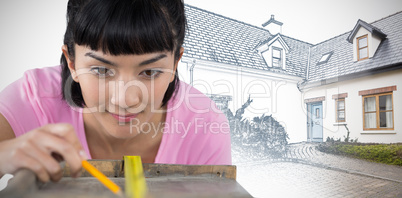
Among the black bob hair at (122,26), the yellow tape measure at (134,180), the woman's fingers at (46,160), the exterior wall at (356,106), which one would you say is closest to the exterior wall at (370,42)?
Answer: the exterior wall at (356,106)

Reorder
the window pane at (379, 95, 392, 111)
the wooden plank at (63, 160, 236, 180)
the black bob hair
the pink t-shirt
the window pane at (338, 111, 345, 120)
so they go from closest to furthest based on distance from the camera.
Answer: the wooden plank at (63, 160, 236, 180), the black bob hair, the pink t-shirt, the window pane at (379, 95, 392, 111), the window pane at (338, 111, 345, 120)

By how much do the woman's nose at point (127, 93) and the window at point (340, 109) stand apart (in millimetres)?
4590

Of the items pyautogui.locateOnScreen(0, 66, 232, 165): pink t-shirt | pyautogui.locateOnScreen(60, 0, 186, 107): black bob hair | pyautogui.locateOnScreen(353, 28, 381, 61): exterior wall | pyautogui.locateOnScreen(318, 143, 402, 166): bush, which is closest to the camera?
pyautogui.locateOnScreen(60, 0, 186, 107): black bob hair

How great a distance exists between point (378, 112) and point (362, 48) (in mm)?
1105

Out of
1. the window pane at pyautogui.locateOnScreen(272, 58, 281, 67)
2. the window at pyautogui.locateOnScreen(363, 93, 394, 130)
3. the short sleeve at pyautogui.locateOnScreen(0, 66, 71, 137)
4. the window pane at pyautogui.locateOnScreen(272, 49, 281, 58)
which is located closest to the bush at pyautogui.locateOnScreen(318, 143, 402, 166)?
the window at pyautogui.locateOnScreen(363, 93, 394, 130)

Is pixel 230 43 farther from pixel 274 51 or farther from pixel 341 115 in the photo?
pixel 341 115

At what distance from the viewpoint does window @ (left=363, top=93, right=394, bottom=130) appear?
421 cm

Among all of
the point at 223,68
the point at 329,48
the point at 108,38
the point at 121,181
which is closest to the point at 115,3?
the point at 108,38

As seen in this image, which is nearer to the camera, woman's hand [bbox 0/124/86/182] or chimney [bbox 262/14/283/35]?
woman's hand [bbox 0/124/86/182]

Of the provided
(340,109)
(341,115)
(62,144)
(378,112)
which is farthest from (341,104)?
(62,144)

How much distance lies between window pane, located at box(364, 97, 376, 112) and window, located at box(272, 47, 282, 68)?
1484 mm

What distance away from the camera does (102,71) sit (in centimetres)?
75

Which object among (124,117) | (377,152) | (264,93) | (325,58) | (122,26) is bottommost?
(377,152)

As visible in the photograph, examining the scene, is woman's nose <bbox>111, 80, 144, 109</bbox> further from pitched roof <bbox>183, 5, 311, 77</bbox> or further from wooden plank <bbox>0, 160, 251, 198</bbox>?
pitched roof <bbox>183, 5, 311, 77</bbox>
